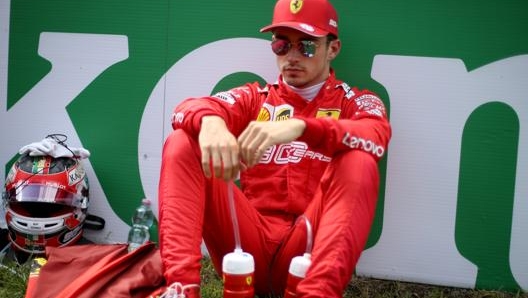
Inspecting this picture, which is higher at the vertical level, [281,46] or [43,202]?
[281,46]

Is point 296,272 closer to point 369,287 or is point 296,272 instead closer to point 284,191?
point 284,191

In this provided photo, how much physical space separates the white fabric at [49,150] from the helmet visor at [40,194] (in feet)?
0.60

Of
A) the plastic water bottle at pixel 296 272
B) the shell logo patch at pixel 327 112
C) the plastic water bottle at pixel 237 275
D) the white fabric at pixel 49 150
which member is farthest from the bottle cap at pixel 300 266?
the white fabric at pixel 49 150

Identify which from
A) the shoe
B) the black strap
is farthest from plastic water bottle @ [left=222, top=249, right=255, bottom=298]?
the black strap

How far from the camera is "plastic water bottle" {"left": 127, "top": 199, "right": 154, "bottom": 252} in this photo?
9.86 ft

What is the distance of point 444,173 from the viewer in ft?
8.95

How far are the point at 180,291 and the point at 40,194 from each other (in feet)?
4.64

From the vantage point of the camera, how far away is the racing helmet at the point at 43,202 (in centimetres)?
278

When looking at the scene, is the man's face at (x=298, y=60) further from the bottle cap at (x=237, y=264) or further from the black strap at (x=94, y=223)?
the black strap at (x=94, y=223)

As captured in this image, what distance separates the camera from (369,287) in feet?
8.90

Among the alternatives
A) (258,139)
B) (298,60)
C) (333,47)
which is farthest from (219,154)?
(333,47)

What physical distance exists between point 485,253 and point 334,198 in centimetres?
136

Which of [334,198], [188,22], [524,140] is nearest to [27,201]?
[188,22]

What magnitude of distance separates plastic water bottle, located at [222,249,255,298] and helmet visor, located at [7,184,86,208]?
1.45 meters
